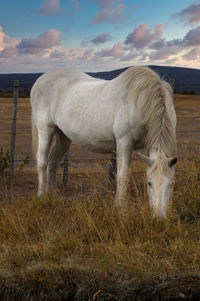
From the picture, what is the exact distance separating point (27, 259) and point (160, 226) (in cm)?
123

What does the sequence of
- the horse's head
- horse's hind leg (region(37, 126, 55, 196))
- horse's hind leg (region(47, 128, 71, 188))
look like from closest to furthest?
1. the horse's head
2. horse's hind leg (region(37, 126, 55, 196))
3. horse's hind leg (region(47, 128, 71, 188))

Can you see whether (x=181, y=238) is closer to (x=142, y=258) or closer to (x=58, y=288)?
(x=142, y=258)

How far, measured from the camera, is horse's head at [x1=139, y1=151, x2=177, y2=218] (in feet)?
9.88

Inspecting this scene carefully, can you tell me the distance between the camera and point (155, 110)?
3.37 meters

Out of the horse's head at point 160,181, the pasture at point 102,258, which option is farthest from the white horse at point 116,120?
the pasture at point 102,258

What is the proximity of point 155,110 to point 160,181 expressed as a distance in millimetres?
788

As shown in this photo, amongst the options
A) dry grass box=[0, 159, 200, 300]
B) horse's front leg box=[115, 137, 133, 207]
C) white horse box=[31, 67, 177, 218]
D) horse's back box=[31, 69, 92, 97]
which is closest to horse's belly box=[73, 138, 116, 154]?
white horse box=[31, 67, 177, 218]

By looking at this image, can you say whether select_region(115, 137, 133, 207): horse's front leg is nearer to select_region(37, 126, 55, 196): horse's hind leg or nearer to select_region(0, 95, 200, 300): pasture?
select_region(0, 95, 200, 300): pasture

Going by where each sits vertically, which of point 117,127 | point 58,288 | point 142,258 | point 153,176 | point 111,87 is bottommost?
point 58,288

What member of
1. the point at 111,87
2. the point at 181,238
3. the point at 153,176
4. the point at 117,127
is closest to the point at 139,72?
the point at 111,87

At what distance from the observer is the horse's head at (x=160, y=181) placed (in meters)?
3.01

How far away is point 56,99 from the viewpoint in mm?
4871

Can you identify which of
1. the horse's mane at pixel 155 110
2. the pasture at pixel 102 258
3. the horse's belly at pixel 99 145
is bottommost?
the pasture at pixel 102 258

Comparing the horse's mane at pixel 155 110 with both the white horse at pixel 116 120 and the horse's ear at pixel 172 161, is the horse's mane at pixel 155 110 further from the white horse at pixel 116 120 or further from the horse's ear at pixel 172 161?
the horse's ear at pixel 172 161
